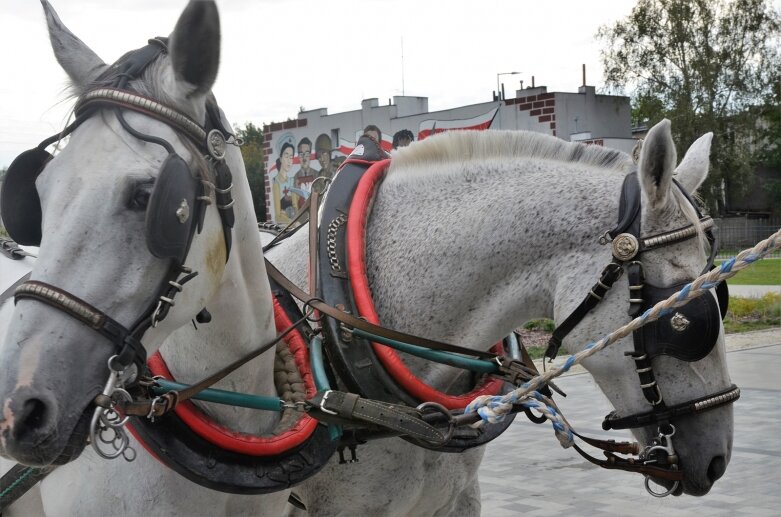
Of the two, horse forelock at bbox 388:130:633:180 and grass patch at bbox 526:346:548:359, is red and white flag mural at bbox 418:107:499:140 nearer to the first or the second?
grass patch at bbox 526:346:548:359

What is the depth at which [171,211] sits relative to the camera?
1811 millimetres

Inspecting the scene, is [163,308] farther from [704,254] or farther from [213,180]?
[704,254]

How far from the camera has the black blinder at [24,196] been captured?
1.97m

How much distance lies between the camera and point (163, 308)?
6.12ft

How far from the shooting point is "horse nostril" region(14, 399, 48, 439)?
1.70m

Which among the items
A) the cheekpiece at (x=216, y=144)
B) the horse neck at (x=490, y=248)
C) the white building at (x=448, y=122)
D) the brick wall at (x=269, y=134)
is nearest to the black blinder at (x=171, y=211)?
the cheekpiece at (x=216, y=144)

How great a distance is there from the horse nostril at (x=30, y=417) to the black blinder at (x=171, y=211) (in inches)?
14.4

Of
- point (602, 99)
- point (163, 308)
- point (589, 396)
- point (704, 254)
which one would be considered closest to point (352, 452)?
point (163, 308)

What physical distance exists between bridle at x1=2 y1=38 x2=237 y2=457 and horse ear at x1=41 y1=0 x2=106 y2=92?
0.21 ft

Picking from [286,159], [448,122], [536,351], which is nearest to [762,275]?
[448,122]

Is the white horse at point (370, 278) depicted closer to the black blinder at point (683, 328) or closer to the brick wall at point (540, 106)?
the black blinder at point (683, 328)

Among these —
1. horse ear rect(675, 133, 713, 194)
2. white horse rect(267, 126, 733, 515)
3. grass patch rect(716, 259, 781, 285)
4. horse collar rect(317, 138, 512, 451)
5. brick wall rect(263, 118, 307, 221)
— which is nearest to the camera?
white horse rect(267, 126, 733, 515)

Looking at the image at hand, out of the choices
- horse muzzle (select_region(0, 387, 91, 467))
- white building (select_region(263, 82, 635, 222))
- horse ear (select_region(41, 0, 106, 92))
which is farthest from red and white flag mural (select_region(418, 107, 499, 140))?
horse muzzle (select_region(0, 387, 91, 467))

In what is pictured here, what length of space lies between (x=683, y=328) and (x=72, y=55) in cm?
169
